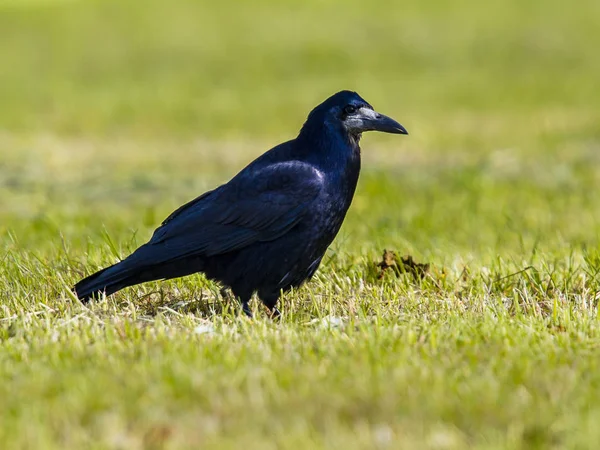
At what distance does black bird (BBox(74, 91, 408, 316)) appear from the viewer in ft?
16.4

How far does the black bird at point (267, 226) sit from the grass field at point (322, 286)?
0.18 meters

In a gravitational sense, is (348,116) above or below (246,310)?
above

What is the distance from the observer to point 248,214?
5086 mm

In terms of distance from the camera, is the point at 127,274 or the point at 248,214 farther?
the point at 248,214

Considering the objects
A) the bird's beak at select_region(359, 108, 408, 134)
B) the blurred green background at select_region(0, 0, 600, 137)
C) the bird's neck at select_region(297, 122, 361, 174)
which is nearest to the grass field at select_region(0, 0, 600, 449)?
the blurred green background at select_region(0, 0, 600, 137)

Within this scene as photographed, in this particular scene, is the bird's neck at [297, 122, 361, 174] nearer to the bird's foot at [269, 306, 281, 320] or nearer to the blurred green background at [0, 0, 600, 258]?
the bird's foot at [269, 306, 281, 320]

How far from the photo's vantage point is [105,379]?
136 inches

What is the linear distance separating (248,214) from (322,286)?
23.6 inches

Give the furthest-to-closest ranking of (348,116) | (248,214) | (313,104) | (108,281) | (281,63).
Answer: (281,63) < (313,104) < (348,116) < (248,214) < (108,281)

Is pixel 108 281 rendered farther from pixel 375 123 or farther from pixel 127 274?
pixel 375 123

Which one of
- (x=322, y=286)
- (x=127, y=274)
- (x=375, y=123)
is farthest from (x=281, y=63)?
(x=127, y=274)

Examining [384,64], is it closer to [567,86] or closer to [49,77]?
[567,86]

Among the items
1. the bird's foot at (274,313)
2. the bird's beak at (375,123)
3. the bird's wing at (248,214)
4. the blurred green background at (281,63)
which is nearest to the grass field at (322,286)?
the bird's foot at (274,313)

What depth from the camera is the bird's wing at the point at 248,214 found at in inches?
197
